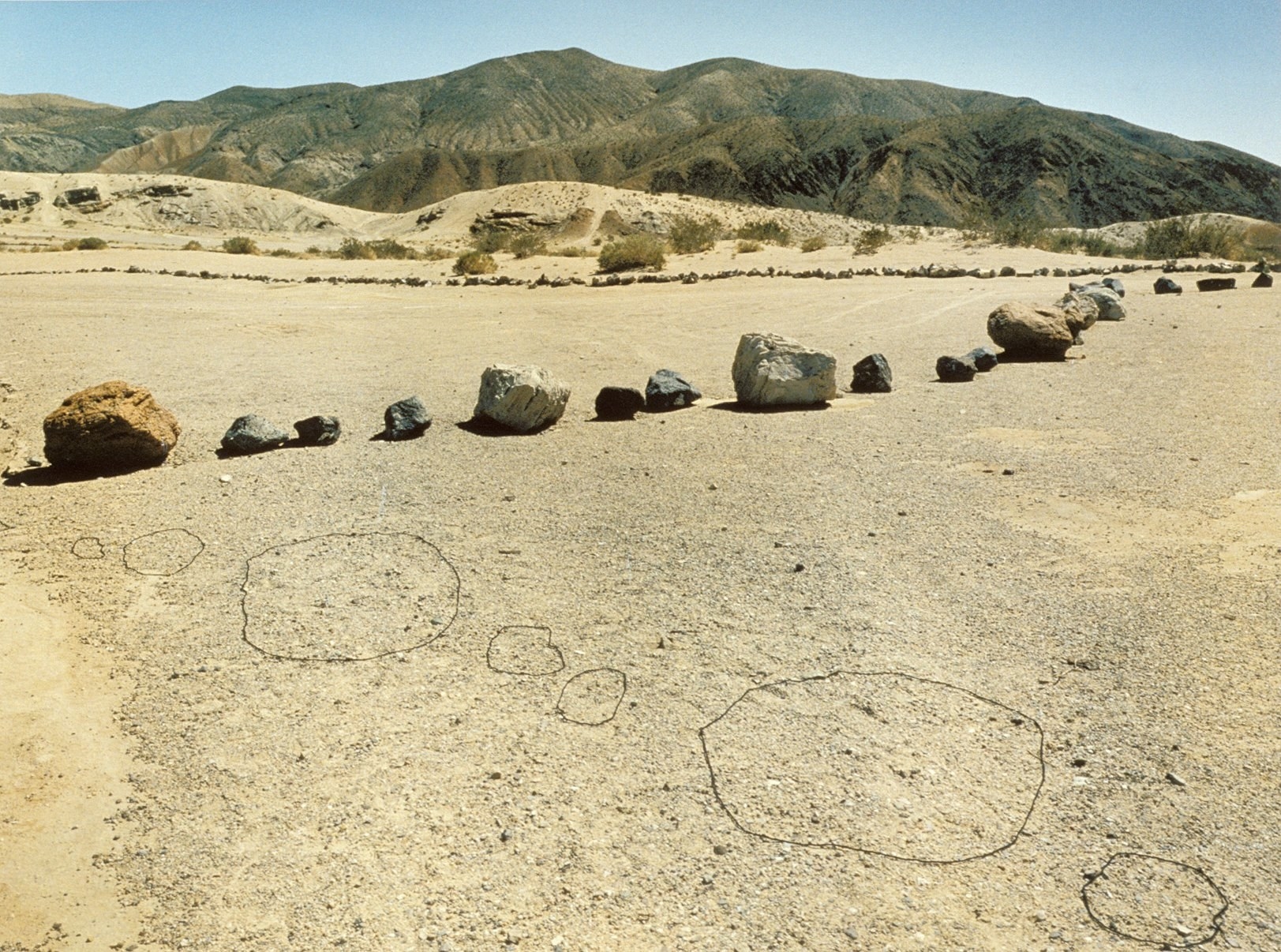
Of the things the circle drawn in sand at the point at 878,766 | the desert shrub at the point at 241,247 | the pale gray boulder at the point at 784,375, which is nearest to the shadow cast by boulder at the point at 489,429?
the pale gray boulder at the point at 784,375

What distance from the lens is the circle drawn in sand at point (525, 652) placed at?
4.22 meters

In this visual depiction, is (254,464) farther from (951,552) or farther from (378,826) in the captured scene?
(951,552)

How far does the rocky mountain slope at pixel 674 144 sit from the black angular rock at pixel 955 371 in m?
22.4

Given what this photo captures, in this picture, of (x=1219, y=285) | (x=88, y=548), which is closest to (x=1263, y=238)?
(x=1219, y=285)

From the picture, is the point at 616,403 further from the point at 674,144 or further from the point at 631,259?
the point at 674,144

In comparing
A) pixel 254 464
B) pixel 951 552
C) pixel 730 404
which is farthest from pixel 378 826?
pixel 730 404

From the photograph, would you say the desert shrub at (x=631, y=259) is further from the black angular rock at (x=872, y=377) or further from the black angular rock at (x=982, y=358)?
the black angular rock at (x=872, y=377)

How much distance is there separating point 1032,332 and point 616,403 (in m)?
5.31

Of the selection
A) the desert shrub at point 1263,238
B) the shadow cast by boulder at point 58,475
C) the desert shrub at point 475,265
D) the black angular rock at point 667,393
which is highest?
the desert shrub at point 1263,238

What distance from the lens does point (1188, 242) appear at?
85.8 ft

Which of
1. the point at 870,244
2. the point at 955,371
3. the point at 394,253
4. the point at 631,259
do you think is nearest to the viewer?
the point at 955,371

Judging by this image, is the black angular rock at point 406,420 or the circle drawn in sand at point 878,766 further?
the black angular rock at point 406,420

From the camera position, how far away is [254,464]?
6.95 metres

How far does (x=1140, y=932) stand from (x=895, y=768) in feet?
3.12
